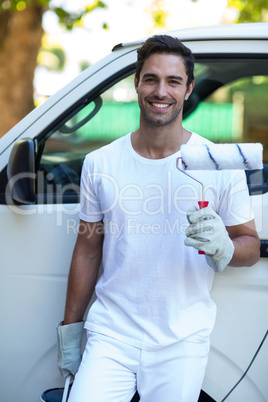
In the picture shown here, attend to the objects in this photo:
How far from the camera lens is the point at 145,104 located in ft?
7.59

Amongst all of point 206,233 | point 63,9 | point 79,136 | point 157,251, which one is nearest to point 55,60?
point 63,9

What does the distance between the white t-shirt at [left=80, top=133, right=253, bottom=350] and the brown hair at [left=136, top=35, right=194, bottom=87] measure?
33cm

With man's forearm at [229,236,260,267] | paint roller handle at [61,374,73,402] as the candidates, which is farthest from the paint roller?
paint roller handle at [61,374,73,402]

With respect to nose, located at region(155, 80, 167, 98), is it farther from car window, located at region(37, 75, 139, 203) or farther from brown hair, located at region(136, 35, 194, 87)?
car window, located at region(37, 75, 139, 203)

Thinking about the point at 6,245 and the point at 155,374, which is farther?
the point at 6,245

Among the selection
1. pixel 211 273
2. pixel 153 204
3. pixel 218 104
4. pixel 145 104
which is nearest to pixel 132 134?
pixel 145 104

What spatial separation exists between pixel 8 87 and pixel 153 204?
6.12 m

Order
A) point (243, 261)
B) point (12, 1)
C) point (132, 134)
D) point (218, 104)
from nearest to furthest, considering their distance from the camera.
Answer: point (243, 261) → point (132, 134) → point (218, 104) → point (12, 1)

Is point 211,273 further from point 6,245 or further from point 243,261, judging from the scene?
point 6,245

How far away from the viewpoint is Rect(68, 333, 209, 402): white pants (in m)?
2.18

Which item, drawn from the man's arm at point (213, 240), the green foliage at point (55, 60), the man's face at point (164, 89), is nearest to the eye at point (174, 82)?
the man's face at point (164, 89)

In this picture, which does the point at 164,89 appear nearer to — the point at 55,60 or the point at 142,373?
the point at 142,373

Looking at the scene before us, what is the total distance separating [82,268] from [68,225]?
0.22 metres

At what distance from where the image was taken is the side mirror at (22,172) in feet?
7.72
